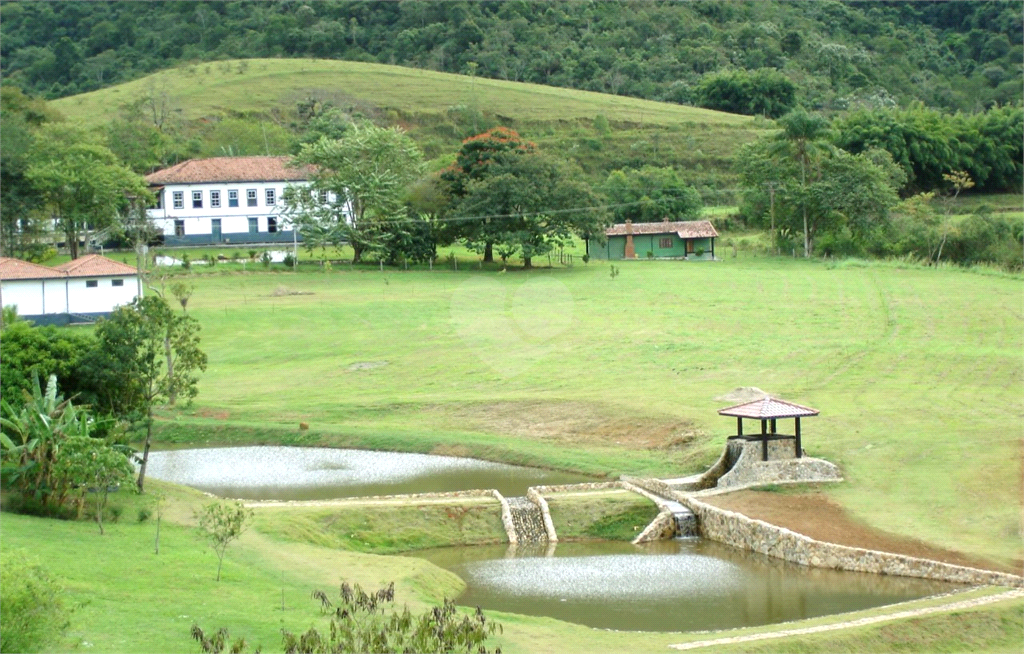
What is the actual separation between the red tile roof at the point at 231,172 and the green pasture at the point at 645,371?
1803 centimetres

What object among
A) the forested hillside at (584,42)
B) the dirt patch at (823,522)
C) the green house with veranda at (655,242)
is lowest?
the dirt patch at (823,522)

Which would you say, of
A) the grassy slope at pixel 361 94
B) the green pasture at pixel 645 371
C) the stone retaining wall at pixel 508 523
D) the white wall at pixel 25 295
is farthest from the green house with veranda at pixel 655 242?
the stone retaining wall at pixel 508 523

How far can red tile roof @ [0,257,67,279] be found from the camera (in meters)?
56.9

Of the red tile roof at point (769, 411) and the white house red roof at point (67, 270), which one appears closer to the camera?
the red tile roof at point (769, 411)

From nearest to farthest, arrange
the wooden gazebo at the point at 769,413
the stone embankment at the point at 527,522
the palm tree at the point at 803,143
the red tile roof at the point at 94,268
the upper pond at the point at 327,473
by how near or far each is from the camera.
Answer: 1. the stone embankment at the point at 527,522
2. the wooden gazebo at the point at 769,413
3. the upper pond at the point at 327,473
4. the red tile roof at the point at 94,268
5. the palm tree at the point at 803,143

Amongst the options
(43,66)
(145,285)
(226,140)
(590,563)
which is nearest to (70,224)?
(145,285)

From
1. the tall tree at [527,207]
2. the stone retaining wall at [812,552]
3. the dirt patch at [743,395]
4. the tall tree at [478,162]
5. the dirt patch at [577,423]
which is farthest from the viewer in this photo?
the tall tree at [478,162]

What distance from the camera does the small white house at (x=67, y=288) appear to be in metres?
57.2

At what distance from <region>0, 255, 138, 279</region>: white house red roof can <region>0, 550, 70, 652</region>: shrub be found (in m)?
42.0

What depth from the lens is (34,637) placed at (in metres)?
17.5

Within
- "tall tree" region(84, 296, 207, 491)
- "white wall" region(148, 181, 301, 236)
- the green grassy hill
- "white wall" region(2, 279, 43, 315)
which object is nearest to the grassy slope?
the green grassy hill

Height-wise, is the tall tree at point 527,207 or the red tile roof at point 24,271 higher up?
the tall tree at point 527,207

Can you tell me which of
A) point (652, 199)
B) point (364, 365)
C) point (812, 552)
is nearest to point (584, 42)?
point (652, 199)

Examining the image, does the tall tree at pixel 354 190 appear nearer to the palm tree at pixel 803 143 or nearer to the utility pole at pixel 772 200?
the utility pole at pixel 772 200
